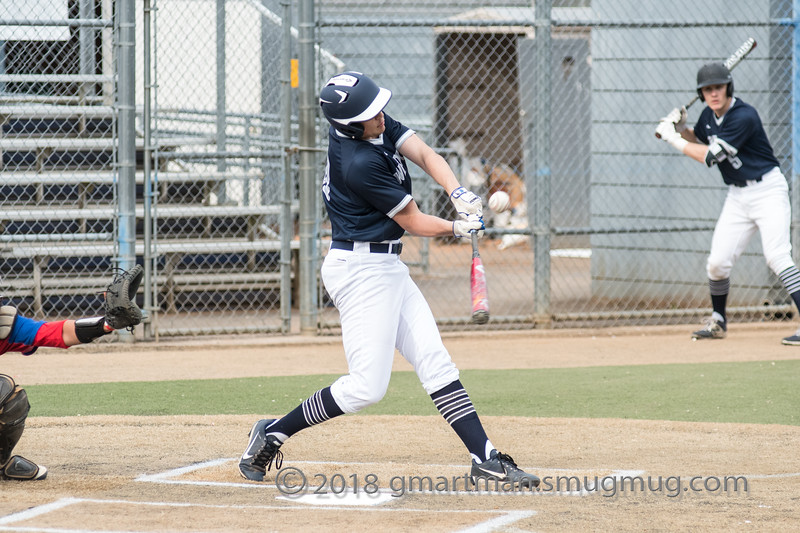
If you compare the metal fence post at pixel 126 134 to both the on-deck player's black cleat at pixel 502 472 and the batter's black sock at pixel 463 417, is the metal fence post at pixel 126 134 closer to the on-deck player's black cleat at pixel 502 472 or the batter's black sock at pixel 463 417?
the batter's black sock at pixel 463 417

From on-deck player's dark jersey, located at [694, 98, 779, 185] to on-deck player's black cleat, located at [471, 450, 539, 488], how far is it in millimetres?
4395

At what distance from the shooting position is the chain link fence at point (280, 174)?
8742 mm

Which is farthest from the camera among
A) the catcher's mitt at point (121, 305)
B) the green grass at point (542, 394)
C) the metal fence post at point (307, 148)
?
the metal fence post at point (307, 148)

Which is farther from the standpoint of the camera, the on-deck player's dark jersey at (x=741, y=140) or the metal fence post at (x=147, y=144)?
the metal fence post at (x=147, y=144)

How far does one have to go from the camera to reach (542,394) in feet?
21.4

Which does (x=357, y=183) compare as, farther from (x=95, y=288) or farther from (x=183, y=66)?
(x=183, y=66)

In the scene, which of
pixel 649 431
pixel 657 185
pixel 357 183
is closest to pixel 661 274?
pixel 657 185

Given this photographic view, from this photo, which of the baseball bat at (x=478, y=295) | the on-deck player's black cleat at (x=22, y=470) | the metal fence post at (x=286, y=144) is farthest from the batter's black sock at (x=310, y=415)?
the metal fence post at (x=286, y=144)

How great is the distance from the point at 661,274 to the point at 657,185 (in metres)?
0.91

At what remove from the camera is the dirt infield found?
148 inches

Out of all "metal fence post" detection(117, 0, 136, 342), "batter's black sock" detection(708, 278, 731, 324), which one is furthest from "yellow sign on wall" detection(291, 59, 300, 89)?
"batter's black sock" detection(708, 278, 731, 324)

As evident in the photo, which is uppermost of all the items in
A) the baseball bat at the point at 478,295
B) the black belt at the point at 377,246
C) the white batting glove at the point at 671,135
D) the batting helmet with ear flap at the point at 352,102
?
the white batting glove at the point at 671,135

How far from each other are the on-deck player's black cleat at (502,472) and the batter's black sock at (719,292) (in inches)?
183

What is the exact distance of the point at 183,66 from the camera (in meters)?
11.9
